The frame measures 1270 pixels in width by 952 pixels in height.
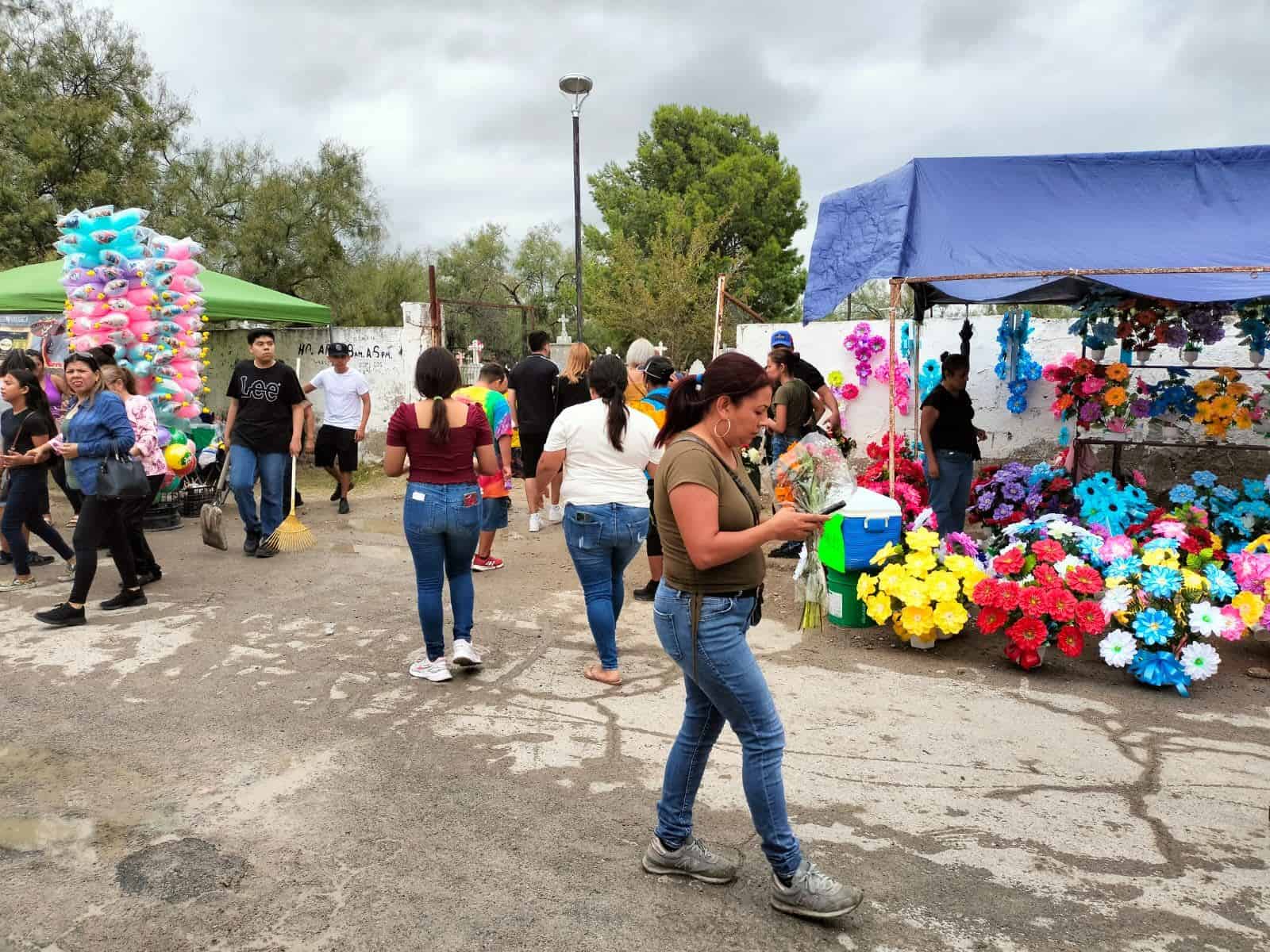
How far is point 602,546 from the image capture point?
4426 mm

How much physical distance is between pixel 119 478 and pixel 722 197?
98.2ft

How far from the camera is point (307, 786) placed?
11.5ft

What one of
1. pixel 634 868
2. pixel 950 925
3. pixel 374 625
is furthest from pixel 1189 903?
pixel 374 625

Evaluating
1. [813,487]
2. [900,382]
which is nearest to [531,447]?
[900,382]

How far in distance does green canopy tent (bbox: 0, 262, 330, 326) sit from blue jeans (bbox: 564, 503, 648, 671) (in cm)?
712

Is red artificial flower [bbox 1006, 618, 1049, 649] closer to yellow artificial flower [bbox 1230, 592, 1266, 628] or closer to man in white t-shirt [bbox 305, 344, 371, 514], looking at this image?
yellow artificial flower [bbox 1230, 592, 1266, 628]

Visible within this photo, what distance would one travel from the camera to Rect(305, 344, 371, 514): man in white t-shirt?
30.9 ft

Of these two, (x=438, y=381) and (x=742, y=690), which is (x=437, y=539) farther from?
(x=742, y=690)

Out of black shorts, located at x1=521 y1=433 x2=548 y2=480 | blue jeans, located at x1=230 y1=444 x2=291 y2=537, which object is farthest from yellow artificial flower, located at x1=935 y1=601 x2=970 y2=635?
blue jeans, located at x1=230 y1=444 x2=291 y2=537

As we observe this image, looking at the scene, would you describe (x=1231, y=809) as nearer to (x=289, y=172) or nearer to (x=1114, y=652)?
(x=1114, y=652)

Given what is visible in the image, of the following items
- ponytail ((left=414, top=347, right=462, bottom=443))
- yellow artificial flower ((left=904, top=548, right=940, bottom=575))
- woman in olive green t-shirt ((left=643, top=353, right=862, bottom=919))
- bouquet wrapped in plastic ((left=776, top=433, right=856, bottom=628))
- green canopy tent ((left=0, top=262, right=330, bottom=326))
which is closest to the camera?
woman in olive green t-shirt ((left=643, top=353, right=862, bottom=919))

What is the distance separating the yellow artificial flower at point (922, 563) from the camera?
5.16 metres

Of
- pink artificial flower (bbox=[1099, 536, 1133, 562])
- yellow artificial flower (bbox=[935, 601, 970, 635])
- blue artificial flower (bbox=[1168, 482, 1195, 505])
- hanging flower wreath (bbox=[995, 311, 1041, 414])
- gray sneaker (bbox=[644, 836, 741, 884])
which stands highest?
hanging flower wreath (bbox=[995, 311, 1041, 414])

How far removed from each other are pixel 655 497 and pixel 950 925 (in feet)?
4.95
